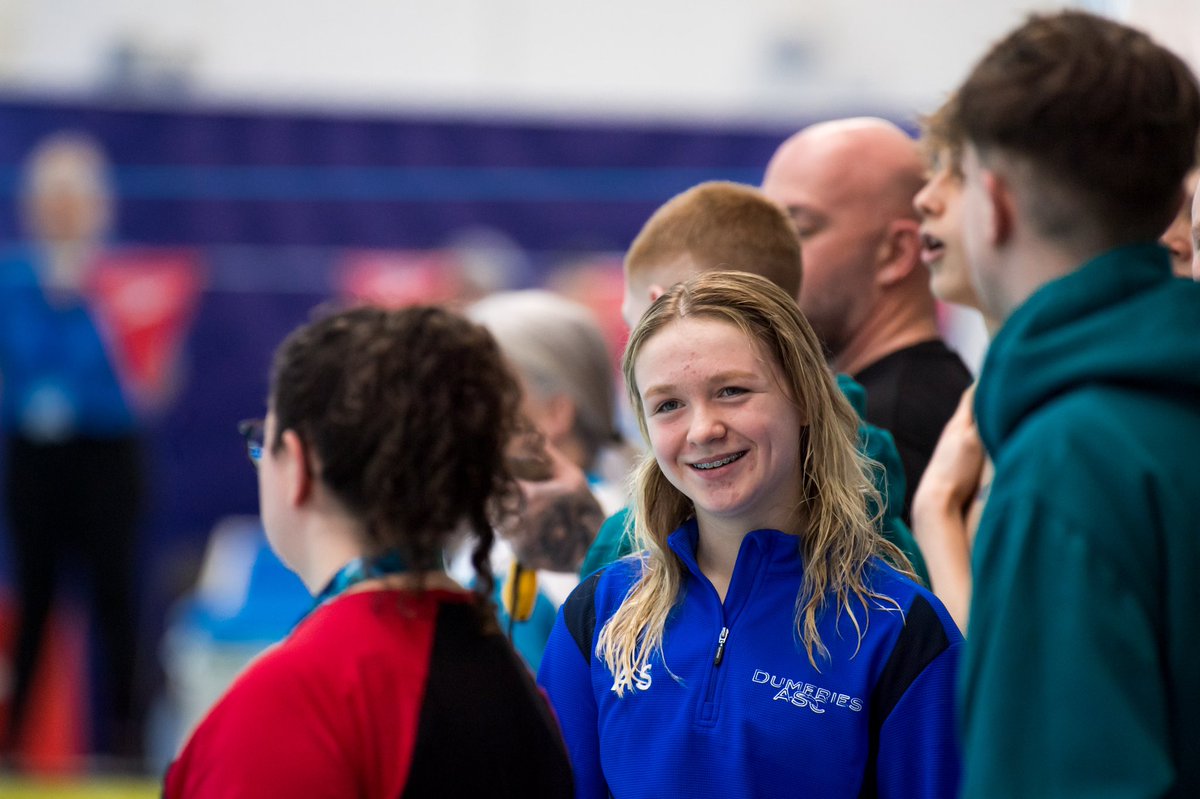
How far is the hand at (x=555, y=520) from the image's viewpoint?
249 cm

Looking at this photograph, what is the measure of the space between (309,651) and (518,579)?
3.57 ft

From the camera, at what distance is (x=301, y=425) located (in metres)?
1.52

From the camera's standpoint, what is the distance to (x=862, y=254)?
8.96 ft

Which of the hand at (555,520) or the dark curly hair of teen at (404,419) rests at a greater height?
the dark curly hair of teen at (404,419)

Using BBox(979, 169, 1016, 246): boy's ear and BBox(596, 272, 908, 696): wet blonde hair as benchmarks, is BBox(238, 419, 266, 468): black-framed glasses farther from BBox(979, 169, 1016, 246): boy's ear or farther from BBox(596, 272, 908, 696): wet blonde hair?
BBox(979, 169, 1016, 246): boy's ear

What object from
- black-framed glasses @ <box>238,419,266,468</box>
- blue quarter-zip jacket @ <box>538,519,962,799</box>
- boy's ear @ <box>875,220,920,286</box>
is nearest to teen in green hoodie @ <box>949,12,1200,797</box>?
blue quarter-zip jacket @ <box>538,519,962,799</box>

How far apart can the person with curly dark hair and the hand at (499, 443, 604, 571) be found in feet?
2.90

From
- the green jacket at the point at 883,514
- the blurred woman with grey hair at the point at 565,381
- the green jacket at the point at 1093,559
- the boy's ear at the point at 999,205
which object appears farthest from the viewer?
the blurred woman with grey hair at the point at 565,381

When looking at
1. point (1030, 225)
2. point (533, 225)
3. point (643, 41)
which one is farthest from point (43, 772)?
point (643, 41)

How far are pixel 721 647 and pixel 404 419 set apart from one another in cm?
56

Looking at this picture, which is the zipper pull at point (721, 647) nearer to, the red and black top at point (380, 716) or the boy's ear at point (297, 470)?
the red and black top at point (380, 716)

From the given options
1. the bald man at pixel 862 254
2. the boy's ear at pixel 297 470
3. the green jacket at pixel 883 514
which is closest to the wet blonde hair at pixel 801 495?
the green jacket at pixel 883 514

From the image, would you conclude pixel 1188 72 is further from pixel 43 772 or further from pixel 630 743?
pixel 43 772

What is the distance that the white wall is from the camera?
10570mm
